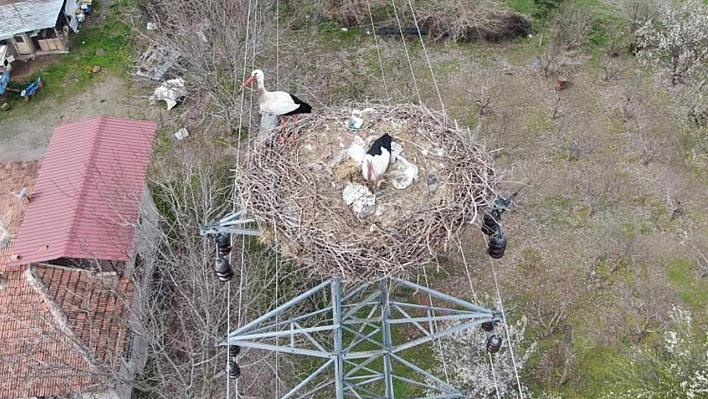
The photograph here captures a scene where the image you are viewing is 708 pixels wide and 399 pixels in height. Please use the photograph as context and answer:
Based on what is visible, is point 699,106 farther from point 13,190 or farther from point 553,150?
point 13,190

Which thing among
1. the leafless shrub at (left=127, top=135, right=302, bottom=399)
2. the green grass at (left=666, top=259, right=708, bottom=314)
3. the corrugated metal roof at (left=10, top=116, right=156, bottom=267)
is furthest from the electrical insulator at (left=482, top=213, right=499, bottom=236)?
the green grass at (left=666, top=259, right=708, bottom=314)

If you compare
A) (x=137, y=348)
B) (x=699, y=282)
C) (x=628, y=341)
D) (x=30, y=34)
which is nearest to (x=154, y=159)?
(x=137, y=348)

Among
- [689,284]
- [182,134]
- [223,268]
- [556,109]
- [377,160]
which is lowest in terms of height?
[689,284]

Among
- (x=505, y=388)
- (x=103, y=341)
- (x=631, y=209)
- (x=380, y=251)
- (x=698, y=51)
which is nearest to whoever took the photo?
(x=380, y=251)

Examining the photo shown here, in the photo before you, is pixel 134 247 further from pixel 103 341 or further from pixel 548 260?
pixel 548 260

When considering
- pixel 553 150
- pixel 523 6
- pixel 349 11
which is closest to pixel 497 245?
pixel 553 150

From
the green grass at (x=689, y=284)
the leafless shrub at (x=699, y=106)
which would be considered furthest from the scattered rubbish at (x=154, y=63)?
the leafless shrub at (x=699, y=106)

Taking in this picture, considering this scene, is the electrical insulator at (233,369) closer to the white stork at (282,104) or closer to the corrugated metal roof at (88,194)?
the white stork at (282,104)
